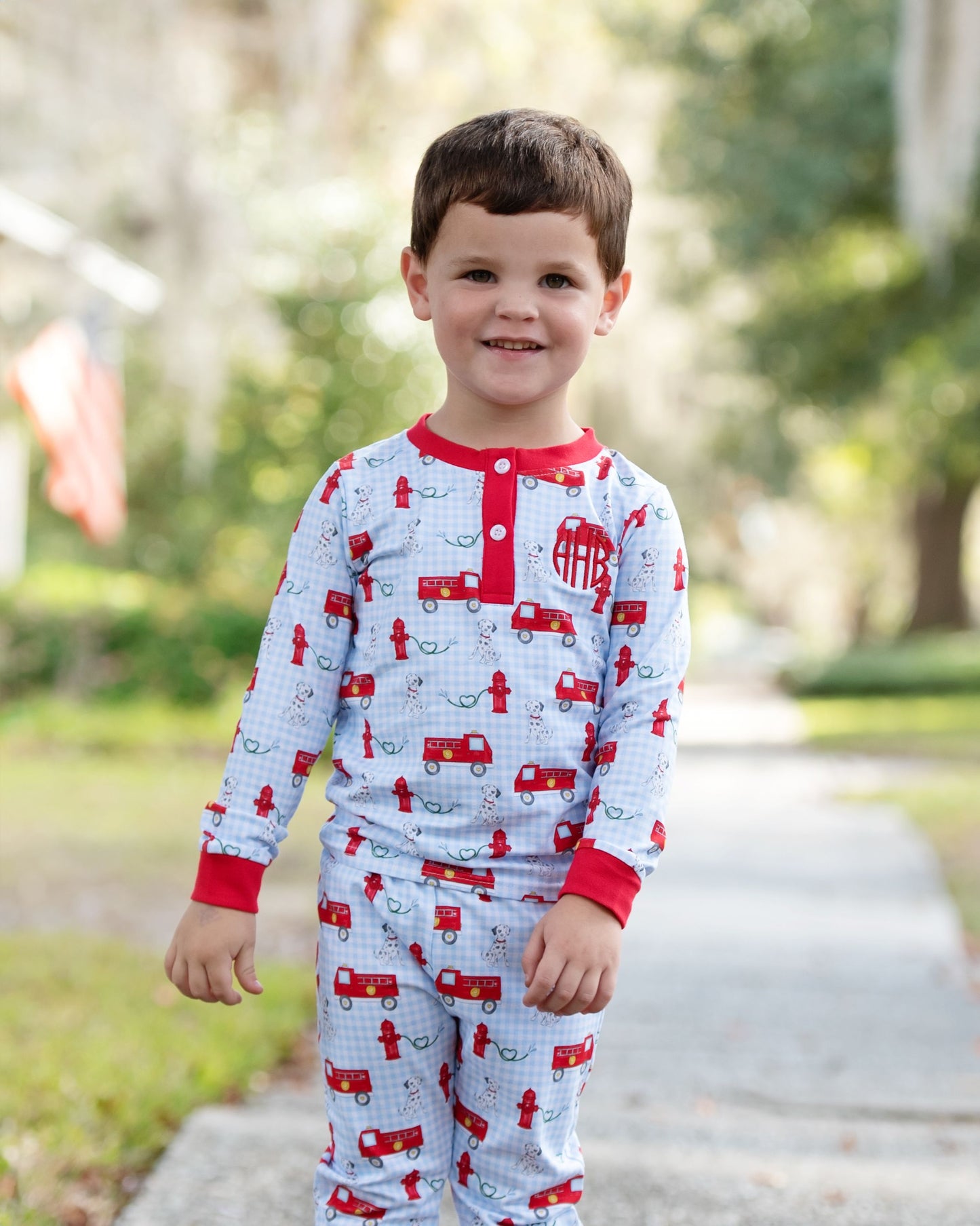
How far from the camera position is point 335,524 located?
185 cm

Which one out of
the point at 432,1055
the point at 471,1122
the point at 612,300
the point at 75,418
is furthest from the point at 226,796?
the point at 75,418

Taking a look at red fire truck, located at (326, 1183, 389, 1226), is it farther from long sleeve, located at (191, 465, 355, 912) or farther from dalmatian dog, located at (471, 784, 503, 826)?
dalmatian dog, located at (471, 784, 503, 826)

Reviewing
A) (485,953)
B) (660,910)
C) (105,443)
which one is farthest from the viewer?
(105,443)

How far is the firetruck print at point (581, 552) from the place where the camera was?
1792 millimetres

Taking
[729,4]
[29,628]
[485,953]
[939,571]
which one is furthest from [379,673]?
[939,571]

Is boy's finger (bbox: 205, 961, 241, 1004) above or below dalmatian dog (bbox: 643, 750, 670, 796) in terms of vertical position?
below

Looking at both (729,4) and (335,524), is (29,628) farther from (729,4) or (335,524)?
(335,524)

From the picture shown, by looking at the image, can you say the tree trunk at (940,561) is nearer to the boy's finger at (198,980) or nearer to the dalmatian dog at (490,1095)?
the dalmatian dog at (490,1095)

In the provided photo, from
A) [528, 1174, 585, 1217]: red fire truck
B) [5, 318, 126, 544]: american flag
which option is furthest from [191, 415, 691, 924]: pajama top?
[5, 318, 126, 544]: american flag

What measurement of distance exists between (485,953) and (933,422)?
1786 cm

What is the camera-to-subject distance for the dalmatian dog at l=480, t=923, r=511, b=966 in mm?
1720

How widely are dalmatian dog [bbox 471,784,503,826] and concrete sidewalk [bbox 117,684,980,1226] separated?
94 cm

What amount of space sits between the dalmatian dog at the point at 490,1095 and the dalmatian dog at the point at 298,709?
1.62ft

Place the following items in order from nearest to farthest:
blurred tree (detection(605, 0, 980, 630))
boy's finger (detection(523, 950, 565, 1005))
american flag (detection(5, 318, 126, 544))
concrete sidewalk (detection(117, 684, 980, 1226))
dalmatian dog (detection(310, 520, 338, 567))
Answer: boy's finger (detection(523, 950, 565, 1005)), dalmatian dog (detection(310, 520, 338, 567)), concrete sidewalk (detection(117, 684, 980, 1226)), american flag (detection(5, 318, 126, 544)), blurred tree (detection(605, 0, 980, 630))
